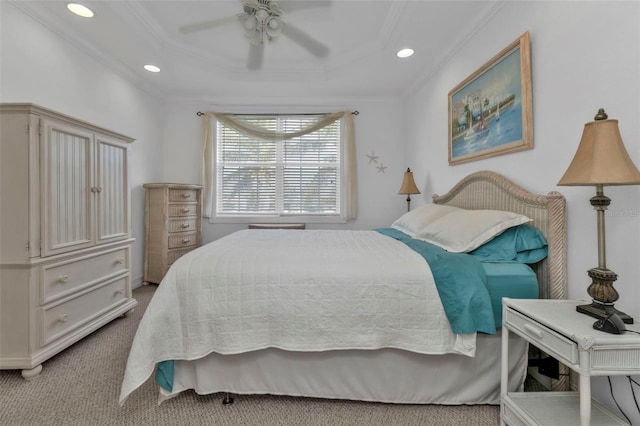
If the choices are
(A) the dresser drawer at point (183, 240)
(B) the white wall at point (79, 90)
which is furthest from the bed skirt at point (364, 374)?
(B) the white wall at point (79, 90)

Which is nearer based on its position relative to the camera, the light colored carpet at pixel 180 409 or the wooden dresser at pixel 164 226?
the light colored carpet at pixel 180 409

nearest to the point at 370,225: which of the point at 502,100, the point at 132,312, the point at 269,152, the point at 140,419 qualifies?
the point at 269,152

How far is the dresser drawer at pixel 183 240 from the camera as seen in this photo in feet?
11.2

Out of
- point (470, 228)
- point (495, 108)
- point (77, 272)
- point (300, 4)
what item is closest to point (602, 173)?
point (470, 228)

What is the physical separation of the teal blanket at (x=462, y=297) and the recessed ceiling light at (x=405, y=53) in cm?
230

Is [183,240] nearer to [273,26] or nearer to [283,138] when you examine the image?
[283,138]

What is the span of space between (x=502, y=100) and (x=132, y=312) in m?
3.64

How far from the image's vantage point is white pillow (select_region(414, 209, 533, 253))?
164 cm

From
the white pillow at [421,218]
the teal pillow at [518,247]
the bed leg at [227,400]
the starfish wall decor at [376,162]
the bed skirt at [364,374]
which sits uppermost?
the starfish wall decor at [376,162]

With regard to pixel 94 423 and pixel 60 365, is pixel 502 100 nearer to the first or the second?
pixel 94 423

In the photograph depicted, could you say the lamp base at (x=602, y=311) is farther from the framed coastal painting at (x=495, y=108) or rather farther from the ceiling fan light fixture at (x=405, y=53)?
the ceiling fan light fixture at (x=405, y=53)

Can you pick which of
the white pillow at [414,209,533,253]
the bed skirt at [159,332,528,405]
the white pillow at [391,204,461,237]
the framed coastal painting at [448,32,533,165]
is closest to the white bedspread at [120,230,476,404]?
the bed skirt at [159,332,528,405]

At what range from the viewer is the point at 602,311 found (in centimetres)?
104

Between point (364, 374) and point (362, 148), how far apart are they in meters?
3.26
